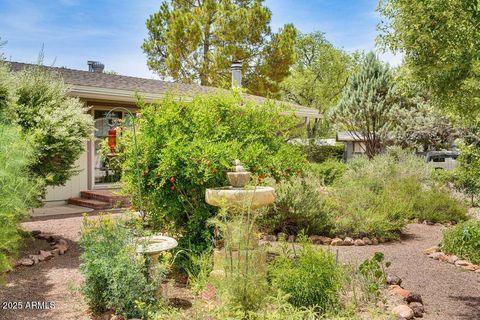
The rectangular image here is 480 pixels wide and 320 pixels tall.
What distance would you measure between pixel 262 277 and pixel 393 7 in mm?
4861

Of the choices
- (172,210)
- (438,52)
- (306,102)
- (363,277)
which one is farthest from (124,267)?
(306,102)

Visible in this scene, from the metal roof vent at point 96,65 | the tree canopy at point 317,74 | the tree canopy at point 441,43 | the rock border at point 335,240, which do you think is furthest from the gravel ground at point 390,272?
the tree canopy at point 317,74

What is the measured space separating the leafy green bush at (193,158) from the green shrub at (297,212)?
155 cm

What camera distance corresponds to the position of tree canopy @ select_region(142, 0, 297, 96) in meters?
26.5

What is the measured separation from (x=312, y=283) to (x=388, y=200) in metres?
5.55

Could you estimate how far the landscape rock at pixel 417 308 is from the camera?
14.9ft

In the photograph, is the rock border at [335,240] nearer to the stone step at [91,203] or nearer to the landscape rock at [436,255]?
the landscape rock at [436,255]

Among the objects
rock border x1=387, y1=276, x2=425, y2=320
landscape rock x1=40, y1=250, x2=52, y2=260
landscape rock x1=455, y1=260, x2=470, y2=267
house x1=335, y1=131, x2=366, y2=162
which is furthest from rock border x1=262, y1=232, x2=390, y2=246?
house x1=335, y1=131, x2=366, y2=162

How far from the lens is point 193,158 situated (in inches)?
223

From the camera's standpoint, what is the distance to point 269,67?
89.0 ft

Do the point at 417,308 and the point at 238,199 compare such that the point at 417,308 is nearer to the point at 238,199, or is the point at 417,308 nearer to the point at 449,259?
the point at 238,199

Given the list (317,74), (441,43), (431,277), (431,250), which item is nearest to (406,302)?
(431,277)

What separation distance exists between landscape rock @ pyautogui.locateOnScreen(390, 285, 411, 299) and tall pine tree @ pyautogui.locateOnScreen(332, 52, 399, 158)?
15079 millimetres

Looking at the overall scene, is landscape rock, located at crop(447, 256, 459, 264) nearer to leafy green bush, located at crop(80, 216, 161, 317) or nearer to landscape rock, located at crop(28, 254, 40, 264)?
leafy green bush, located at crop(80, 216, 161, 317)
